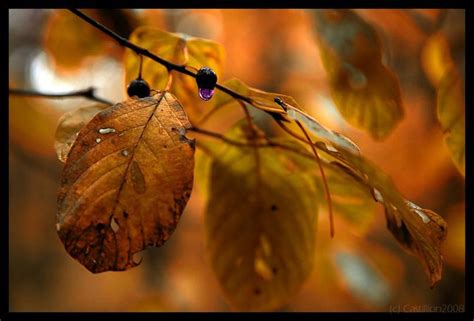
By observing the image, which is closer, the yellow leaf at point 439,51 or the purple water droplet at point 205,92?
the purple water droplet at point 205,92

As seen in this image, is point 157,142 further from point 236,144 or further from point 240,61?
point 240,61

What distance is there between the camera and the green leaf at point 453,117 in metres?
0.76

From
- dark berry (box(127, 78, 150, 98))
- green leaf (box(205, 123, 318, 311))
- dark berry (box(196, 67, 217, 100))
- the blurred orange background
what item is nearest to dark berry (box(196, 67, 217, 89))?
dark berry (box(196, 67, 217, 100))

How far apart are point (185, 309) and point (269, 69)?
1561mm

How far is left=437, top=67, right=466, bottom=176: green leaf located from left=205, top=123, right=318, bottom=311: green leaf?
221 millimetres

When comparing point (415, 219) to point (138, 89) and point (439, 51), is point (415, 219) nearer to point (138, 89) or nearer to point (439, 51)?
point (138, 89)

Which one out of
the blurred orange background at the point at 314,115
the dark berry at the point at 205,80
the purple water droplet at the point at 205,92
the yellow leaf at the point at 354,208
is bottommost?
the blurred orange background at the point at 314,115

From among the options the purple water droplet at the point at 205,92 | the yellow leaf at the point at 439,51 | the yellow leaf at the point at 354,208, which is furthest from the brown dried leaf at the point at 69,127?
the yellow leaf at the point at 439,51

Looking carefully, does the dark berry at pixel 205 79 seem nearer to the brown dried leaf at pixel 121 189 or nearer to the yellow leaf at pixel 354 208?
the brown dried leaf at pixel 121 189

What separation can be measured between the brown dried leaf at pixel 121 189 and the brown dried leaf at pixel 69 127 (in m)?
0.11

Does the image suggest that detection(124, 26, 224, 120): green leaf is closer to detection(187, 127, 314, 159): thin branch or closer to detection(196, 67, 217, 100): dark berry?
detection(187, 127, 314, 159): thin branch

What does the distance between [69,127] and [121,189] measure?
8.0 inches

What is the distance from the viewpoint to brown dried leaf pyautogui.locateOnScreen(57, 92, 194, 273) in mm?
482

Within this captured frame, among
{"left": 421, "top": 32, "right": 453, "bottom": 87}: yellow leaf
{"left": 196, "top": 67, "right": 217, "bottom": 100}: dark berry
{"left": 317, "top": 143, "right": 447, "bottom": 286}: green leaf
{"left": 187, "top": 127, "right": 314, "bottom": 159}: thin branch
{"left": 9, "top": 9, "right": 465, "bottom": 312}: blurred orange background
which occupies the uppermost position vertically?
{"left": 421, "top": 32, "right": 453, "bottom": 87}: yellow leaf
